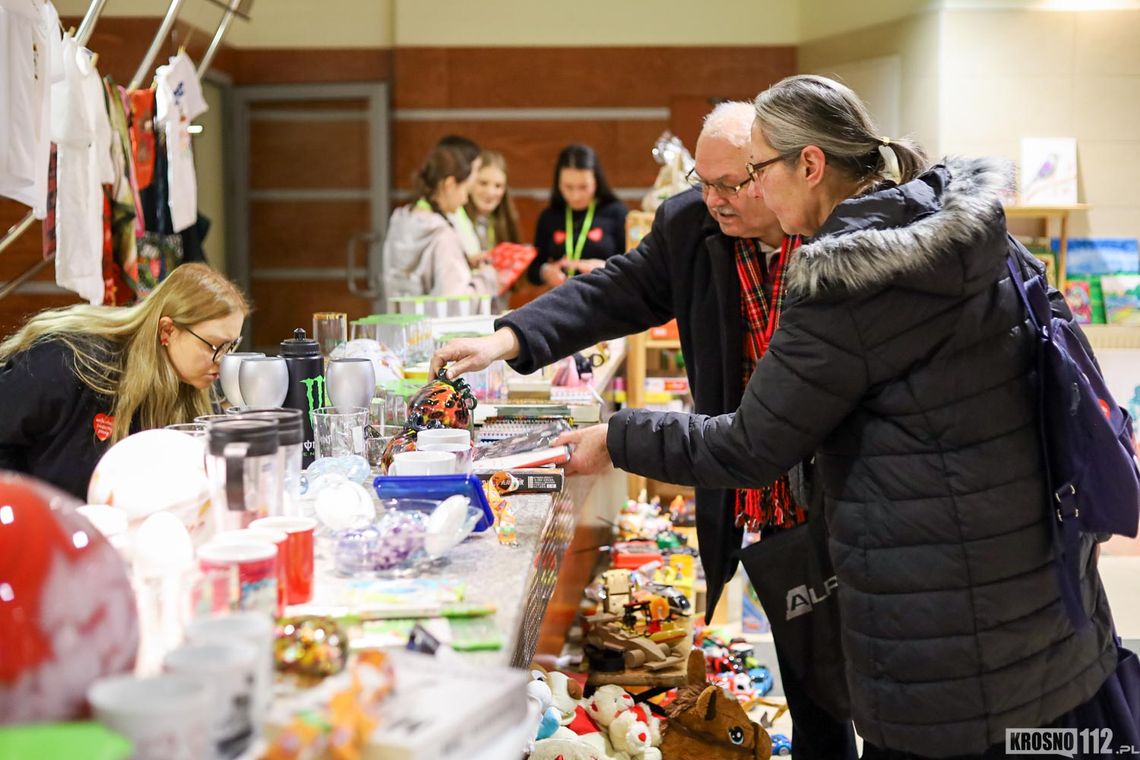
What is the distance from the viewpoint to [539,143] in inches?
335

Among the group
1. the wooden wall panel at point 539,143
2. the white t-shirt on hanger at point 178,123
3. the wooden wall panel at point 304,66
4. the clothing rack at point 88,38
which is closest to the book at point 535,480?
the clothing rack at point 88,38

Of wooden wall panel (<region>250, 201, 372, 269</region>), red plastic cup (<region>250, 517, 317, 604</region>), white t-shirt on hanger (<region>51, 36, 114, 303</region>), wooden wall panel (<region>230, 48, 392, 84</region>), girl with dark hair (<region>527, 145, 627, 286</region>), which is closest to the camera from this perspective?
red plastic cup (<region>250, 517, 317, 604</region>)

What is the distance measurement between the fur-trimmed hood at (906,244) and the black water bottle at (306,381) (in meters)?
1.07

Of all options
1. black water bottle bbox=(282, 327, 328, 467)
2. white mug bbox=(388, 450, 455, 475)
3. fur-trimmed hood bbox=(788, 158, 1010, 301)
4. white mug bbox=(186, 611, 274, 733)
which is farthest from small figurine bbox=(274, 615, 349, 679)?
black water bottle bbox=(282, 327, 328, 467)

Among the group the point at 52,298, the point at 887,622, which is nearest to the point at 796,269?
the point at 887,622

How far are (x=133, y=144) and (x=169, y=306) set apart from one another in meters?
3.25

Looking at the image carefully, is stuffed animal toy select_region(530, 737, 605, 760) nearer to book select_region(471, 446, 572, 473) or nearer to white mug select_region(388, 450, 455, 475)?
book select_region(471, 446, 572, 473)

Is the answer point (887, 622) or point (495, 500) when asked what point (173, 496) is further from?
point (887, 622)

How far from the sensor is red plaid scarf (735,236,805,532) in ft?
8.60

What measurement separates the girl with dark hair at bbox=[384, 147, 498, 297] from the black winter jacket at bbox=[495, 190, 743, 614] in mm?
2565

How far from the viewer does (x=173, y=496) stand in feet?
5.23

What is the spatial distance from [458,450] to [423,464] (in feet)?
0.43

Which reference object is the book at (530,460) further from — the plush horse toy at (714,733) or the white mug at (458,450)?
the plush horse toy at (714,733)

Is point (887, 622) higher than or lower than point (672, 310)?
lower
